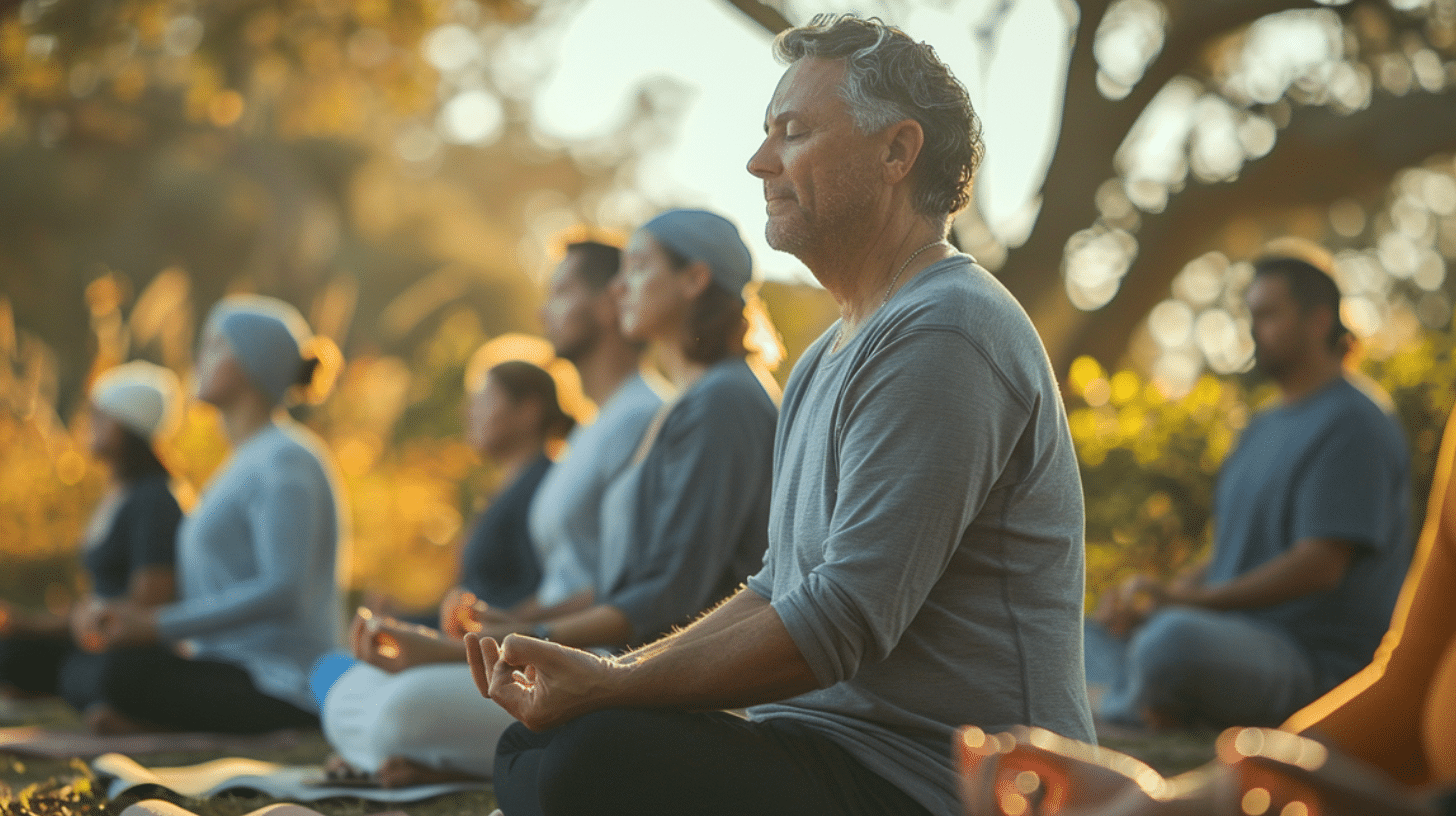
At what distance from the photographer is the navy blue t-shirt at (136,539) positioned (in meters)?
6.18

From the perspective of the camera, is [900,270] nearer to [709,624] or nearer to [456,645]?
[709,624]

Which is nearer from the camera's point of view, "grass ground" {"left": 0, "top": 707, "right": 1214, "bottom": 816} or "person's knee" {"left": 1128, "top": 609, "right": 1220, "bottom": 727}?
"grass ground" {"left": 0, "top": 707, "right": 1214, "bottom": 816}

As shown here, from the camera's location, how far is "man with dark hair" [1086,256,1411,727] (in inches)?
192

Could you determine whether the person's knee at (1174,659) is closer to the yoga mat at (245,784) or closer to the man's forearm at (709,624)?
the yoga mat at (245,784)

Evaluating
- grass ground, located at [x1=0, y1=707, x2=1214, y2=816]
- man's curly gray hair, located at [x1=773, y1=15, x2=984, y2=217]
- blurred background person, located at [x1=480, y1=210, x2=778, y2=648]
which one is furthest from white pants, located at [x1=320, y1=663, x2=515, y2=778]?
man's curly gray hair, located at [x1=773, y1=15, x2=984, y2=217]

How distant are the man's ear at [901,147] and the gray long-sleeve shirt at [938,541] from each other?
0.19m

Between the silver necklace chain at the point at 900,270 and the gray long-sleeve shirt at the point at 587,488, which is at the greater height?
the silver necklace chain at the point at 900,270

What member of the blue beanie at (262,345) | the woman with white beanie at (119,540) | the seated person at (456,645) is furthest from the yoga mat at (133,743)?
the blue beanie at (262,345)

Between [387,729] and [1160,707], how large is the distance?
2.78m

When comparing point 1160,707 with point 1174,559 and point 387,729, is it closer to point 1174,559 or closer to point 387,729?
point 1174,559

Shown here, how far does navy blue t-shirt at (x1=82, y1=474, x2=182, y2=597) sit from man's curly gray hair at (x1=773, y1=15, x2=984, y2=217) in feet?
15.1

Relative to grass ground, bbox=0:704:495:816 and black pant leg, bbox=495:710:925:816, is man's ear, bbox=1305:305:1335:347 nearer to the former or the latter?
grass ground, bbox=0:704:495:816

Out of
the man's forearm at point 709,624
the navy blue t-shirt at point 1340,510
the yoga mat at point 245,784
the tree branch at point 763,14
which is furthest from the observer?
the tree branch at point 763,14

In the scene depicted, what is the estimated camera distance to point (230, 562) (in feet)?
18.5
